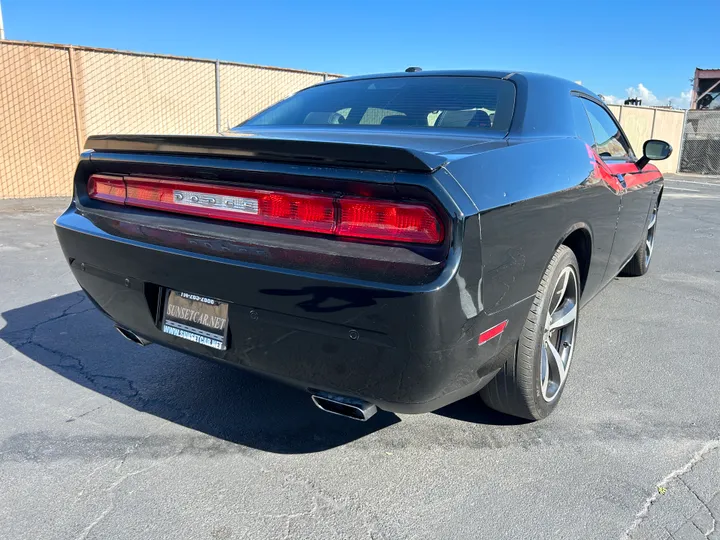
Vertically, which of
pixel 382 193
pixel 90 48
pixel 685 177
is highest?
pixel 90 48

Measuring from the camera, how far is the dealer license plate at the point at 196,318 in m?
2.02

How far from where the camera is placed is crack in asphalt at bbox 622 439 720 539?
191 centimetres

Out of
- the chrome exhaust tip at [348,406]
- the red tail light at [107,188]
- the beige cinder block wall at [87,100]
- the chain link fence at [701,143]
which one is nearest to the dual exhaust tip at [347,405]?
the chrome exhaust tip at [348,406]

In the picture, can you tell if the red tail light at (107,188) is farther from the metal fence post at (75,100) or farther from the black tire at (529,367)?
the metal fence post at (75,100)

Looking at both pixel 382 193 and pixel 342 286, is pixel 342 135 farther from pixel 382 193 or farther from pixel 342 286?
pixel 342 286

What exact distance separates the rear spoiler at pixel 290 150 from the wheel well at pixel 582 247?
120 cm

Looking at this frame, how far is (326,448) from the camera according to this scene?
92.1 inches

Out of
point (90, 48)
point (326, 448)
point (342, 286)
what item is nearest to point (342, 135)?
Result: point (342, 286)

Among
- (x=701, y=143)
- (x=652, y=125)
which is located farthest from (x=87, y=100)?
(x=701, y=143)

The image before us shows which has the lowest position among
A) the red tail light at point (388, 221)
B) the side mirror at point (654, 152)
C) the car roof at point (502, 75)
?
the red tail light at point (388, 221)

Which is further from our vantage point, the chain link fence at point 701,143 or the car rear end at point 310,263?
the chain link fence at point 701,143

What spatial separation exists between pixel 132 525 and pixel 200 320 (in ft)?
2.33

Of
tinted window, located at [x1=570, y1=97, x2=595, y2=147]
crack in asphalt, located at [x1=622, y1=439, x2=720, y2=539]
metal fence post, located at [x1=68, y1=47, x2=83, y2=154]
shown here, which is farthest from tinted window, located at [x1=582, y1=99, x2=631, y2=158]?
metal fence post, located at [x1=68, y1=47, x2=83, y2=154]

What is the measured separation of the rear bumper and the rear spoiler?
359 mm
